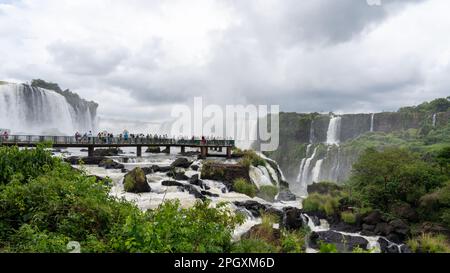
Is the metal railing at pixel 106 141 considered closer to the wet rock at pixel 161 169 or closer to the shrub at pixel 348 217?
the wet rock at pixel 161 169

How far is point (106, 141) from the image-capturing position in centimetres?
3734

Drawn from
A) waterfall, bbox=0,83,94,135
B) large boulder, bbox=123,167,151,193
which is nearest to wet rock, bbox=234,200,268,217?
large boulder, bbox=123,167,151,193

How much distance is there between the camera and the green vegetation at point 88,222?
613 cm

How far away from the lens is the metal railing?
31.4 metres

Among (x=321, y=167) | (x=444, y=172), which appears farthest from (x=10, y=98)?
(x=444, y=172)

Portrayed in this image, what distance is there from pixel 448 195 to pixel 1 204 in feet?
71.7

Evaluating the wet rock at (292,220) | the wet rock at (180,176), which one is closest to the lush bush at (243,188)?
the wet rock at (180,176)

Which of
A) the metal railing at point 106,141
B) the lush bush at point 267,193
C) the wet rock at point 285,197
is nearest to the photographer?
the lush bush at point 267,193

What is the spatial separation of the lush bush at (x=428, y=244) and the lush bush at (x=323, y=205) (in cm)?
584

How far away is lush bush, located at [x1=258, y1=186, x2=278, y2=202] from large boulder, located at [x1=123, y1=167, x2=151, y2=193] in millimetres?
9965

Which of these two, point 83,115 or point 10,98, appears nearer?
point 10,98

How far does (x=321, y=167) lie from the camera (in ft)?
214

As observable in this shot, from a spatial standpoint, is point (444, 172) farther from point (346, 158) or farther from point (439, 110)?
point (439, 110)
